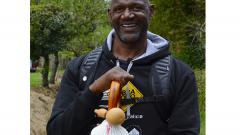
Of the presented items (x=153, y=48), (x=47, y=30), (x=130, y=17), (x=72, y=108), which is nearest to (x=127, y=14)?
(x=130, y=17)

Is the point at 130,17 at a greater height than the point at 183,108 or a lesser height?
greater

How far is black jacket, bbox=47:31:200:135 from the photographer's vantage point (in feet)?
3.02

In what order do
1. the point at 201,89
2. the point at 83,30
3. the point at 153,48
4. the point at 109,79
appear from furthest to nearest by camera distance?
the point at 83,30, the point at 201,89, the point at 153,48, the point at 109,79

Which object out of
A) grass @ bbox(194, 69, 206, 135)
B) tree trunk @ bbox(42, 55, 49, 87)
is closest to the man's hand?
grass @ bbox(194, 69, 206, 135)

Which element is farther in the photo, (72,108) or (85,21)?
(85,21)

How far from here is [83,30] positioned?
68.7 inches

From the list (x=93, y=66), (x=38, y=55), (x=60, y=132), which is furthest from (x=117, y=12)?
(x=38, y=55)

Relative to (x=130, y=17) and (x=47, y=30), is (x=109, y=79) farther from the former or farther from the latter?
(x=47, y=30)

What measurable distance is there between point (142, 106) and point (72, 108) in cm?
18

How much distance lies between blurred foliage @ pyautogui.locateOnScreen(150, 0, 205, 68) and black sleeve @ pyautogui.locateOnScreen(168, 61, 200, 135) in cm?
59

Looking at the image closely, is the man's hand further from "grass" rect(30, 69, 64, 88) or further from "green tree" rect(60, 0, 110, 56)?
"grass" rect(30, 69, 64, 88)

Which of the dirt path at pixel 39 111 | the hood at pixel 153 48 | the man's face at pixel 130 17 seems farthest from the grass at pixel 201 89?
the dirt path at pixel 39 111

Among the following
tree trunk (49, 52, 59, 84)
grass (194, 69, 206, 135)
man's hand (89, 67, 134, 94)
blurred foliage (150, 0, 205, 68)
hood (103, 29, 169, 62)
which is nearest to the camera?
man's hand (89, 67, 134, 94)

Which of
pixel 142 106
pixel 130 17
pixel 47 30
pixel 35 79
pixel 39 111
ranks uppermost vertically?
pixel 130 17
